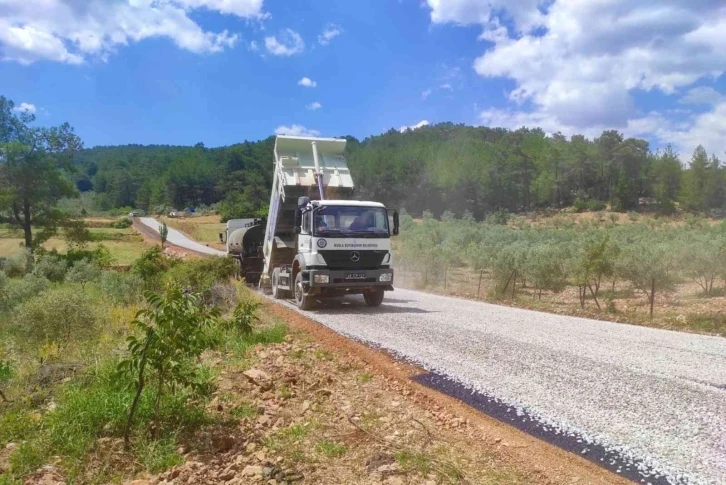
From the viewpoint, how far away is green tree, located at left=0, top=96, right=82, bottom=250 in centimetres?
2938

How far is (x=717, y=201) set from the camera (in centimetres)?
6297

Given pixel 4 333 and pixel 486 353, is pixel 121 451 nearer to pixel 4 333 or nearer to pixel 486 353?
pixel 486 353

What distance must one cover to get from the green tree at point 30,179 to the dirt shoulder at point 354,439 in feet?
92.8

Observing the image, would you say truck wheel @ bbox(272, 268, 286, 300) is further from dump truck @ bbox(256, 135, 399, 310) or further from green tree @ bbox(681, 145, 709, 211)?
green tree @ bbox(681, 145, 709, 211)

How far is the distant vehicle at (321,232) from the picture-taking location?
11.9 m

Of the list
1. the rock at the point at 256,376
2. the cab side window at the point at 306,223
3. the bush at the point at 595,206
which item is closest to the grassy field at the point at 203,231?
the cab side window at the point at 306,223

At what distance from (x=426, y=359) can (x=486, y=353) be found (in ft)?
3.42

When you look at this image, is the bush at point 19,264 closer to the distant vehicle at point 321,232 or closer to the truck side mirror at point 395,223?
the distant vehicle at point 321,232

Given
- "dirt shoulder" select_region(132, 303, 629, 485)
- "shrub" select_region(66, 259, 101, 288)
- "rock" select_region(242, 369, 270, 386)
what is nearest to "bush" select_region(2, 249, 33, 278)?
"shrub" select_region(66, 259, 101, 288)

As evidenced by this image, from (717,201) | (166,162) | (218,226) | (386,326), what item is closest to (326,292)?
(386,326)

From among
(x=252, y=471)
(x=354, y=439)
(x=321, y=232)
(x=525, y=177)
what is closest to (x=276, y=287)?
(x=321, y=232)

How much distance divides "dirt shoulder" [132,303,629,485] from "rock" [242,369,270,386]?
1cm

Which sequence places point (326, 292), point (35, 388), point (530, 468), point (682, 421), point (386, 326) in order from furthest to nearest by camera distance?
point (326, 292) < point (386, 326) < point (35, 388) < point (682, 421) < point (530, 468)

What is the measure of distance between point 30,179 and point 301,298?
25.4 metres
